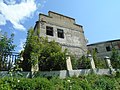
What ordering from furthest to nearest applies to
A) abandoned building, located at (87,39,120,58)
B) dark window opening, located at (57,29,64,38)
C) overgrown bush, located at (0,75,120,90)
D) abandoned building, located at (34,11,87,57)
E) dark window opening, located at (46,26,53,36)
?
abandoned building, located at (87,39,120,58), dark window opening, located at (57,29,64,38), dark window opening, located at (46,26,53,36), abandoned building, located at (34,11,87,57), overgrown bush, located at (0,75,120,90)

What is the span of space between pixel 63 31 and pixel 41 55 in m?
8.35

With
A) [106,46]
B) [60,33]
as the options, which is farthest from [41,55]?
[106,46]

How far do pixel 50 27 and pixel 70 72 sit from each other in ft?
25.9

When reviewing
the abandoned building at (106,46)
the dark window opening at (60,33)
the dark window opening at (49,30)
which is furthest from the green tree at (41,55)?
the abandoned building at (106,46)

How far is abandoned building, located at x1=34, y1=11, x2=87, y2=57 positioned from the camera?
18.7 m

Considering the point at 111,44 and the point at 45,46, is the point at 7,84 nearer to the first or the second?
the point at 45,46

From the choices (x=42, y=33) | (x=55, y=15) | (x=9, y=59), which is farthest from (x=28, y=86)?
(x=55, y=15)

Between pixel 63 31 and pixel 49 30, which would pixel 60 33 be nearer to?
pixel 63 31

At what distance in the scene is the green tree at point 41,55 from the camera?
11.6 meters

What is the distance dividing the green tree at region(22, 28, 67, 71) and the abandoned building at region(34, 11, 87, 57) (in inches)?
220

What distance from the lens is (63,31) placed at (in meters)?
20.1

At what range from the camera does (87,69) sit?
538 inches

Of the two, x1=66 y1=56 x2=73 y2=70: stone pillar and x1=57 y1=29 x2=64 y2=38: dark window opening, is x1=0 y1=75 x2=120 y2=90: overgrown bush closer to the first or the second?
x1=66 y1=56 x2=73 y2=70: stone pillar

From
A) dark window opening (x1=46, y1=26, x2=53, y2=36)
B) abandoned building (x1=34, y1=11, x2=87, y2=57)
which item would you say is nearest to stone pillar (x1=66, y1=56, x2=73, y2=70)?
abandoned building (x1=34, y1=11, x2=87, y2=57)
